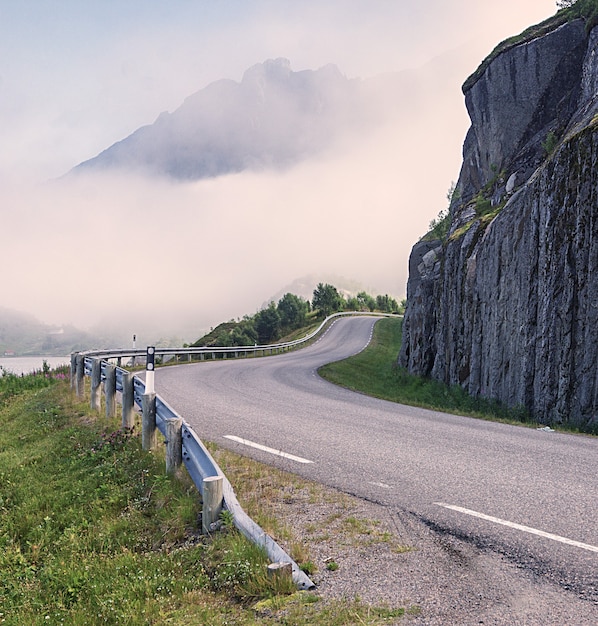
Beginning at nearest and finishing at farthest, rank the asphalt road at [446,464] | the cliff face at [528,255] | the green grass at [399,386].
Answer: the asphalt road at [446,464]
the cliff face at [528,255]
the green grass at [399,386]

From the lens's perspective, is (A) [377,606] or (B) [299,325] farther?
(B) [299,325]

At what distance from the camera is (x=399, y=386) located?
24.6m

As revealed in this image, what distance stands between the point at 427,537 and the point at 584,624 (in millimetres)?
1677

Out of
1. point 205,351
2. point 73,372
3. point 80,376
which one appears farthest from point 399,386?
point 80,376

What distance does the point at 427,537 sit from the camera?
485 cm

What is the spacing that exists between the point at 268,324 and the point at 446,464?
75018 millimetres

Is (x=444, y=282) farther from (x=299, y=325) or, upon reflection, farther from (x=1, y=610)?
(x=299, y=325)

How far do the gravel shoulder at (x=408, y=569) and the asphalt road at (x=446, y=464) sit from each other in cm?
21

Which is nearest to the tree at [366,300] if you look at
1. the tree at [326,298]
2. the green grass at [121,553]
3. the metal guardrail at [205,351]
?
the tree at [326,298]

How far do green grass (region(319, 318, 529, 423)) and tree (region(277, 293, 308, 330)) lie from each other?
36.4 meters

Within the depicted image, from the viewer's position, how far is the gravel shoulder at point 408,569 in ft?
11.4

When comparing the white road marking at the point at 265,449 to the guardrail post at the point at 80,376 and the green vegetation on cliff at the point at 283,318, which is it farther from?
the green vegetation on cliff at the point at 283,318

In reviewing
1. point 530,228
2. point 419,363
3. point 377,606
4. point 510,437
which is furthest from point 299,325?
point 377,606

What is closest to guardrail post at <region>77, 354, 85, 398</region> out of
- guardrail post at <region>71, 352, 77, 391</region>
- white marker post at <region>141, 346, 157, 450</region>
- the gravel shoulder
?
guardrail post at <region>71, 352, 77, 391</region>
